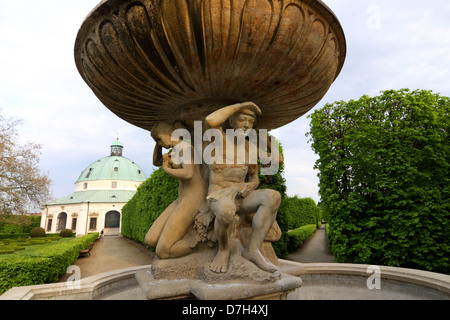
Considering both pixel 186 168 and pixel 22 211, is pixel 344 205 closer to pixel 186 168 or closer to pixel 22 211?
pixel 186 168

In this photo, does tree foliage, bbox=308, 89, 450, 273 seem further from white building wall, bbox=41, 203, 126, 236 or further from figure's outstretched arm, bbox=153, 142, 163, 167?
white building wall, bbox=41, 203, 126, 236

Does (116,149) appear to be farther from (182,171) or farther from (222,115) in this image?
(222,115)

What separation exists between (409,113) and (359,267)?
4.79 m

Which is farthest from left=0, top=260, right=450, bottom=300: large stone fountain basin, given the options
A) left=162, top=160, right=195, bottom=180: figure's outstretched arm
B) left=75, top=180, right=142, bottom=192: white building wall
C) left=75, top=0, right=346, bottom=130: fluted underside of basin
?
left=75, top=180, right=142, bottom=192: white building wall

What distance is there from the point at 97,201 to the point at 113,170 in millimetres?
7819

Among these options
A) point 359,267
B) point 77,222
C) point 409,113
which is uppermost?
point 409,113

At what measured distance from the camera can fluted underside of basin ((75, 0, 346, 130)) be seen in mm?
2076

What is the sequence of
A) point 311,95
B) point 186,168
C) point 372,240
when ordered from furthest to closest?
point 372,240
point 311,95
point 186,168

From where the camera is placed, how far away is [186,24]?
2.07 meters

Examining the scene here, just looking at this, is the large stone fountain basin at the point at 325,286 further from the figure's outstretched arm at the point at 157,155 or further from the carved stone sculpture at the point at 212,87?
the figure's outstretched arm at the point at 157,155

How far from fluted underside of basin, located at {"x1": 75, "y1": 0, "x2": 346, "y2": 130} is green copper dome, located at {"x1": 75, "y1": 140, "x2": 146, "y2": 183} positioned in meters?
48.1

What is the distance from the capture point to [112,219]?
4278 cm

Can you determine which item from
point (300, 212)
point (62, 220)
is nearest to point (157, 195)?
point (300, 212)
